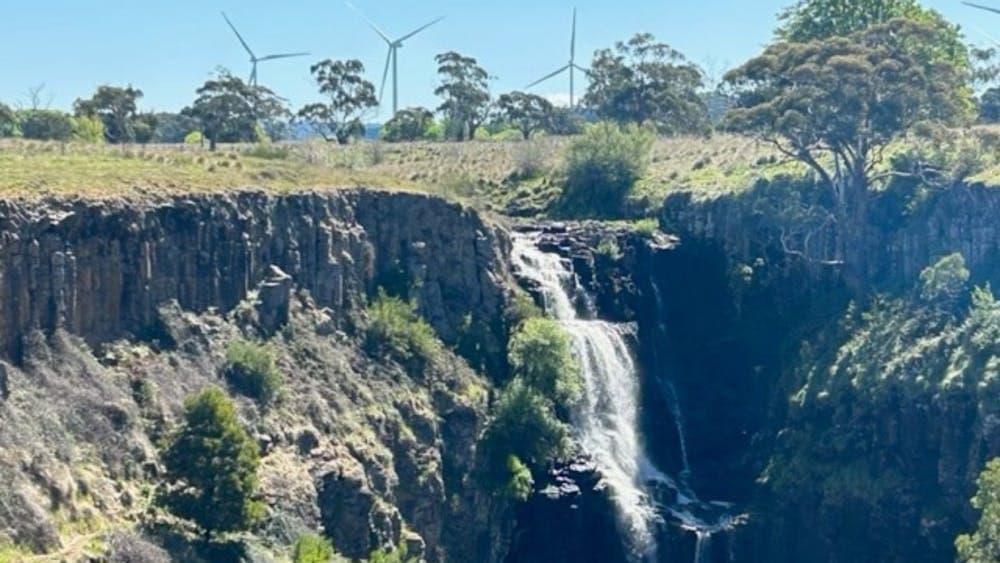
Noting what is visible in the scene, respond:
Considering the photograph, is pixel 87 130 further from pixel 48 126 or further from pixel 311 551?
pixel 311 551

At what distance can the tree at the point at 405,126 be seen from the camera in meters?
137

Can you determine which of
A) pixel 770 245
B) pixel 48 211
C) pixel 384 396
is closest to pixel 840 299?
pixel 770 245

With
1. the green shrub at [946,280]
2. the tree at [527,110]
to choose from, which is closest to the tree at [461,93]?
the tree at [527,110]

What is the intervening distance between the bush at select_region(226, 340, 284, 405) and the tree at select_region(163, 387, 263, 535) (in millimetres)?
8592

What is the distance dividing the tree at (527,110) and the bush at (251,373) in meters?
78.4

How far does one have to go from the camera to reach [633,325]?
80.8 m

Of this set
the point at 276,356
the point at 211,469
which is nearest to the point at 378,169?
the point at 276,356

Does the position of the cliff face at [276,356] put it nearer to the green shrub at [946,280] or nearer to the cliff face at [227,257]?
the cliff face at [227,257]

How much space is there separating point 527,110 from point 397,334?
70278 millimetres

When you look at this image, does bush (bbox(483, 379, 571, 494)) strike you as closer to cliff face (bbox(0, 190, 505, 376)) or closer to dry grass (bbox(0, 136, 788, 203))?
cliff face (bbox(0, 190, 505, 376))

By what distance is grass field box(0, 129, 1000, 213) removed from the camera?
60.4 m

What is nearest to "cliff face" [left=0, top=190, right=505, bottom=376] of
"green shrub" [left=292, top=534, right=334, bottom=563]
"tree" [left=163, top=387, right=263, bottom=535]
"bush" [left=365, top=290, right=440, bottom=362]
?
"bush" [left=365, top=290, right=440, bottom=362]

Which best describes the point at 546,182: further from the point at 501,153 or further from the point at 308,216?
the point at 308,216

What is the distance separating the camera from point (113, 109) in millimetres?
114125
